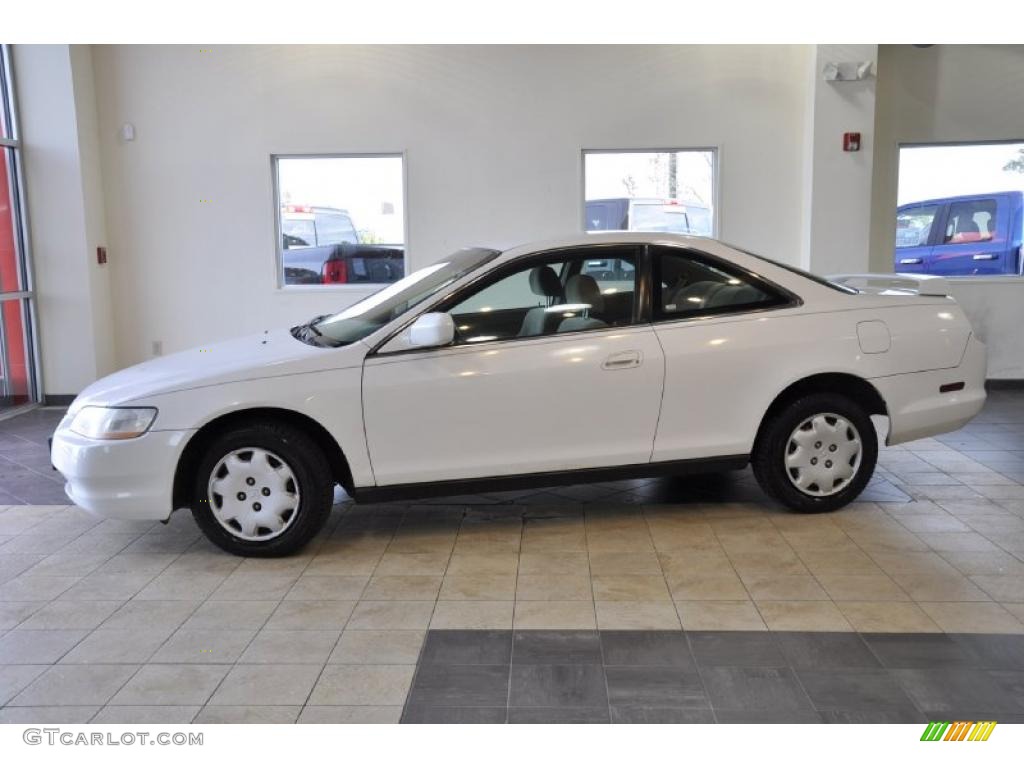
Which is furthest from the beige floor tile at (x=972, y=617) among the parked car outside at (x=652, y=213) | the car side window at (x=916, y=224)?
the car side window at (x=916, y=224)

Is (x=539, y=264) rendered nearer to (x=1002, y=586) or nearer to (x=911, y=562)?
(x=911, y=562)

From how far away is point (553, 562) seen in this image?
14.8 feet

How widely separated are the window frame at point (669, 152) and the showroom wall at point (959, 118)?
156 centimetres

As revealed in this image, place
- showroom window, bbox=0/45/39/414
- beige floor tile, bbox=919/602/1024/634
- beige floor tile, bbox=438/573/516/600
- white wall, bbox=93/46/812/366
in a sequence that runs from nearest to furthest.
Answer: beige floor tile, bbox=919/602/1024/634
beige floor tile, bbox=438/573/516/600
showroom window, bbox=0/45/39/414
white wall, bbox=93/46/812/366

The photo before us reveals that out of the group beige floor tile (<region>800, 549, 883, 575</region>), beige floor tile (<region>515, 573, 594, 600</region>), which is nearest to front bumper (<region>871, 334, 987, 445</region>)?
beige floor tile (<region>800, 549, 883, 575</region>)

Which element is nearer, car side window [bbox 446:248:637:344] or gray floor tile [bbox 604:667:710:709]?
gray floor tile [bbox 604:667:710:709]

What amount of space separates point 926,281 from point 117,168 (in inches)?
310

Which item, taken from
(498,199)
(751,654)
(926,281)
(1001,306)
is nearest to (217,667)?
(751,654)

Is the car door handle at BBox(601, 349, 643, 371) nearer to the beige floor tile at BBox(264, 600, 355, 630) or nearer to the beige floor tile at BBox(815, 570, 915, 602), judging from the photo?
the beige floor tile at BBox(815, 570, 915, 602)

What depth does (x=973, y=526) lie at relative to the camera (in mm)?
4945

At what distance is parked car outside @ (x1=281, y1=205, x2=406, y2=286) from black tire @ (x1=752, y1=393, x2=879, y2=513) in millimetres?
5491

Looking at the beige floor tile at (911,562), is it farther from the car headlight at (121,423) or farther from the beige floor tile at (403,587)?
the car headlight at (121,423)

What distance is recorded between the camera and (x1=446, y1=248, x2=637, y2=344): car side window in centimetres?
469

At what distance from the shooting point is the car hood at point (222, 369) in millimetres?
4449
